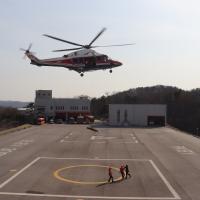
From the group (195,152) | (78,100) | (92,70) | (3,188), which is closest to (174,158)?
(195,152)

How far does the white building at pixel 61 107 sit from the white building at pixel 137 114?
17.9 meters

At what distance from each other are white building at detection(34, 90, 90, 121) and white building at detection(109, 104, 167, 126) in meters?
17.9

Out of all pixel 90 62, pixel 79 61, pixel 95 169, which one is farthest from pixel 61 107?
pixel 95 169

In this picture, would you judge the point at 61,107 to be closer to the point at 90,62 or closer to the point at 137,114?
the point at 137,114

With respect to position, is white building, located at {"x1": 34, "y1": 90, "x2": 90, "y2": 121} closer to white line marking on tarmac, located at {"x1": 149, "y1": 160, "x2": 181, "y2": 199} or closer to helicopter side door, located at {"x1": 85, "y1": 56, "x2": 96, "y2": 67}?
helicopter side door, located at {"x1": 85, "y1": 56, "x2": 96, "y2": 67}

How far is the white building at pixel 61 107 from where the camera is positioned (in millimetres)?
154250

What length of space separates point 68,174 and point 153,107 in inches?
3639

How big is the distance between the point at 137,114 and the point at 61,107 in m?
28.4

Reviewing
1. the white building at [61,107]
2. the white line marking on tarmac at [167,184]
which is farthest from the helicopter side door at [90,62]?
the white building at [61,107]

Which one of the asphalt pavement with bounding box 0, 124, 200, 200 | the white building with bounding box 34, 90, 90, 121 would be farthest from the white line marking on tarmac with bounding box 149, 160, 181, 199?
the white building with bounding box 34, 90, 90, 121

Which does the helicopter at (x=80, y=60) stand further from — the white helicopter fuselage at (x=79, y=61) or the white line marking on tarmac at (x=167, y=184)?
the white line marking on tarmac at (x=167, y=184)

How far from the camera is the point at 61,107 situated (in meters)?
155

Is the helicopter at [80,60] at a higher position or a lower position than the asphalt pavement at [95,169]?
higher

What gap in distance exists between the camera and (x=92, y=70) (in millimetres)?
65000
